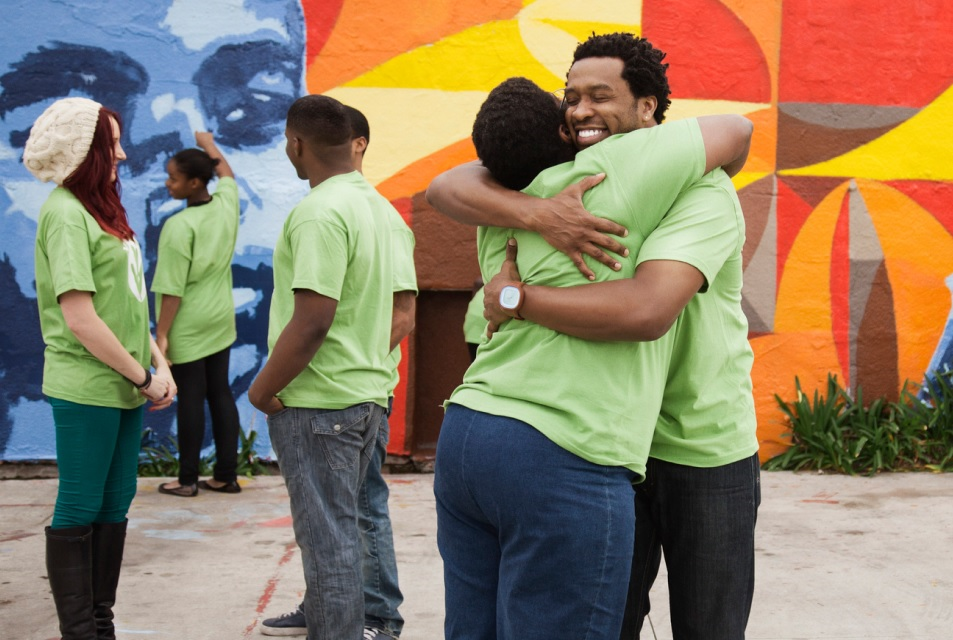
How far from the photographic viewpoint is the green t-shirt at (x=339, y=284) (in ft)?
9.52

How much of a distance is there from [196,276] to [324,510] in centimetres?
317

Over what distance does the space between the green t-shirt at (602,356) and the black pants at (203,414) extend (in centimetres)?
418

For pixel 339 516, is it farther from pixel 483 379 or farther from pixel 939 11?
pixel 939 11

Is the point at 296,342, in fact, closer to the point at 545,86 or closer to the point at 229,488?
the point at 229,488

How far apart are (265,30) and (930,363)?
16.5 feet

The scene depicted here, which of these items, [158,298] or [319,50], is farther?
[319,50]

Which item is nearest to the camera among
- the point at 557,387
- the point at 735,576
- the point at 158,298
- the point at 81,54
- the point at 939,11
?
the point at 557,387

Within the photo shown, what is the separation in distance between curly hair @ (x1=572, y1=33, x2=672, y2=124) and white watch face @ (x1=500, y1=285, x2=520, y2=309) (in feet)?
1.56

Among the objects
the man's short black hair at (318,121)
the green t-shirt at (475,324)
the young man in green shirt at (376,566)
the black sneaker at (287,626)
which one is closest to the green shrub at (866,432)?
the green t-shirt at (475,324)

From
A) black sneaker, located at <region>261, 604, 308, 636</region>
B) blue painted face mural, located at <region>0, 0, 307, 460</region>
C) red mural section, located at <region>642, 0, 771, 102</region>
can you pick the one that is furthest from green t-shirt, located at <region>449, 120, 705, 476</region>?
red mural section, located at <region>642, 0, 771, 102</region>

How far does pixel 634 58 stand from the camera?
1.97 meters

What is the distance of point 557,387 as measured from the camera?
5.95ft

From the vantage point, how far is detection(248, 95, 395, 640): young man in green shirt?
9.47 feet

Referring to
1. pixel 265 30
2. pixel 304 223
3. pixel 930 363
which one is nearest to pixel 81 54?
pixel 265 30
